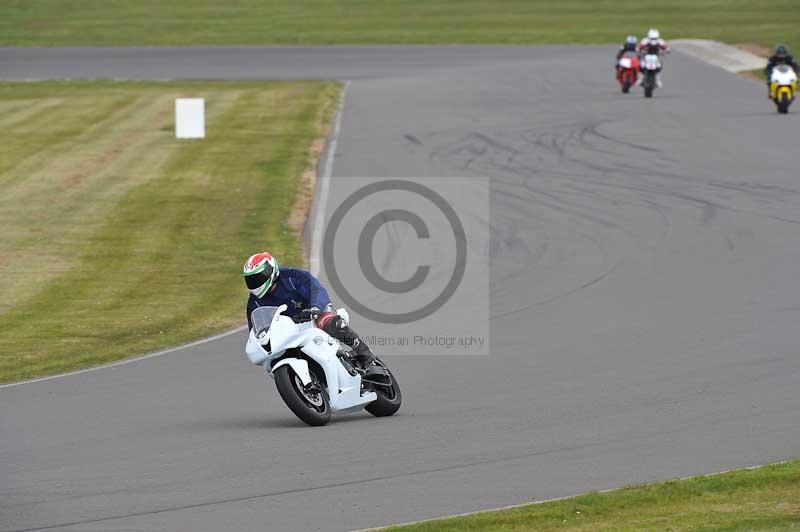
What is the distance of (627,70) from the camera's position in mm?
43219

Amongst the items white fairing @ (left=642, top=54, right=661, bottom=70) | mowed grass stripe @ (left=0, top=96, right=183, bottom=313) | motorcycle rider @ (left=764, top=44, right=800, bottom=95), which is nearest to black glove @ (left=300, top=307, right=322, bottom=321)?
mowed grass stripe @ (left=0, top=96, right=183, bottom=313)

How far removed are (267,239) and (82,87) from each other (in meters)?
28.8

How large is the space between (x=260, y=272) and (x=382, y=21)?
61158 mm

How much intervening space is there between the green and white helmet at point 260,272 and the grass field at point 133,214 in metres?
4.37

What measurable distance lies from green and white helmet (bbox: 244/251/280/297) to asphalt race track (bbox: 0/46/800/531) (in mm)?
1207

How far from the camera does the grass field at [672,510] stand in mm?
8508

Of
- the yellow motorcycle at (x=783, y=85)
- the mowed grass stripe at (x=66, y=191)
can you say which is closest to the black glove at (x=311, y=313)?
the mowed grass stripe at (x=66, y=191)

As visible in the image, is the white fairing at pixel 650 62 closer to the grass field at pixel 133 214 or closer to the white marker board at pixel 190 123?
the grass field at pixel 133 214

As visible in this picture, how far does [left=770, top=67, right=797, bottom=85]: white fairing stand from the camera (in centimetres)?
3659

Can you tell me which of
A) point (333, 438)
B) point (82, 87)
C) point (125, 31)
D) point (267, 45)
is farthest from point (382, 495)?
point (125, 31)

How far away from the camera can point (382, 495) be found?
957cm

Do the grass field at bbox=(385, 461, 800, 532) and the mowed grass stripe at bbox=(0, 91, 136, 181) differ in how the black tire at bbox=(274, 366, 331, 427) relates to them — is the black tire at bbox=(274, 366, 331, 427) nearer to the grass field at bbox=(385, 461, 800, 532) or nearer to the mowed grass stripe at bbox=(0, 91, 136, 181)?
the grass field at bbox=(385, 461, 800, 532)

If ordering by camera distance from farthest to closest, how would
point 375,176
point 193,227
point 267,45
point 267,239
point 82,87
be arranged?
point 267,45
point 82,87
point 375,176
point 193,227
point 267,239

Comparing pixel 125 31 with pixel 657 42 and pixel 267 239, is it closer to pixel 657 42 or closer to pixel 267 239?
pixel 657 42
